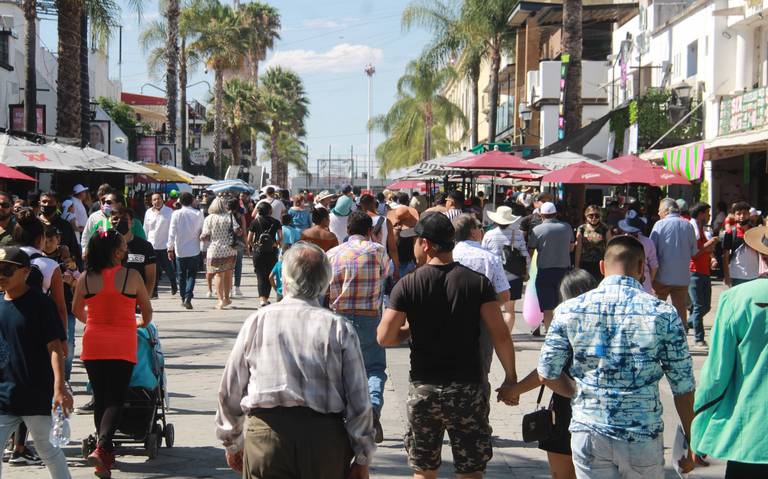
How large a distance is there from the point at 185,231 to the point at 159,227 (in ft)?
4.37

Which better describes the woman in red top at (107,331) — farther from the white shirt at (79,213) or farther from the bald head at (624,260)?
the white shirt at (79,213)

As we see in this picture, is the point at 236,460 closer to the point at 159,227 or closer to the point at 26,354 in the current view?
the point at 26,354

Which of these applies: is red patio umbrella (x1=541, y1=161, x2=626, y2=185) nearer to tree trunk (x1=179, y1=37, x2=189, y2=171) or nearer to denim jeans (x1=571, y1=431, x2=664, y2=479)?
denim jeans (x1=571, y1=431, x2=664, y2=479)

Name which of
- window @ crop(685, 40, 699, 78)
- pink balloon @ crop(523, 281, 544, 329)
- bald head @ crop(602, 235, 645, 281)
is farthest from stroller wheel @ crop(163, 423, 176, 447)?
window @ crop(685, 40, 699, 78)

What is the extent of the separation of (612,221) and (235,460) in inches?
564

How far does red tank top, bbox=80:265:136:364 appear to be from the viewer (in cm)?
677

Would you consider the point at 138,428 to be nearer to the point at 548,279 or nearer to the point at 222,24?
the point at 548,279

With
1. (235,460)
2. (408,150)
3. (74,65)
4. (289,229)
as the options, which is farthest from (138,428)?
(408,150)

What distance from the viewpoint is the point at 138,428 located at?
282 inches

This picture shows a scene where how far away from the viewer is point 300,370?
4277 mm

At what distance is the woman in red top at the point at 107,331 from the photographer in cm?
672

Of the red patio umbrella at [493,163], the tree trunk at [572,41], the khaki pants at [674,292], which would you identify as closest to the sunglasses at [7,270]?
the khaki pants at [674,292]

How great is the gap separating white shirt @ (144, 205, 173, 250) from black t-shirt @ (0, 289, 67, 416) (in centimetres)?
1213

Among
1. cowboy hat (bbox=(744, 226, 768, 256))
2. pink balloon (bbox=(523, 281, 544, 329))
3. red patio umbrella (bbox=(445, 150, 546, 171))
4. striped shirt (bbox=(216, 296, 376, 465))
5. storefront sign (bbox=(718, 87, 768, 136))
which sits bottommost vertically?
pink balloon (bbox=(523, 281, 544, 329))
